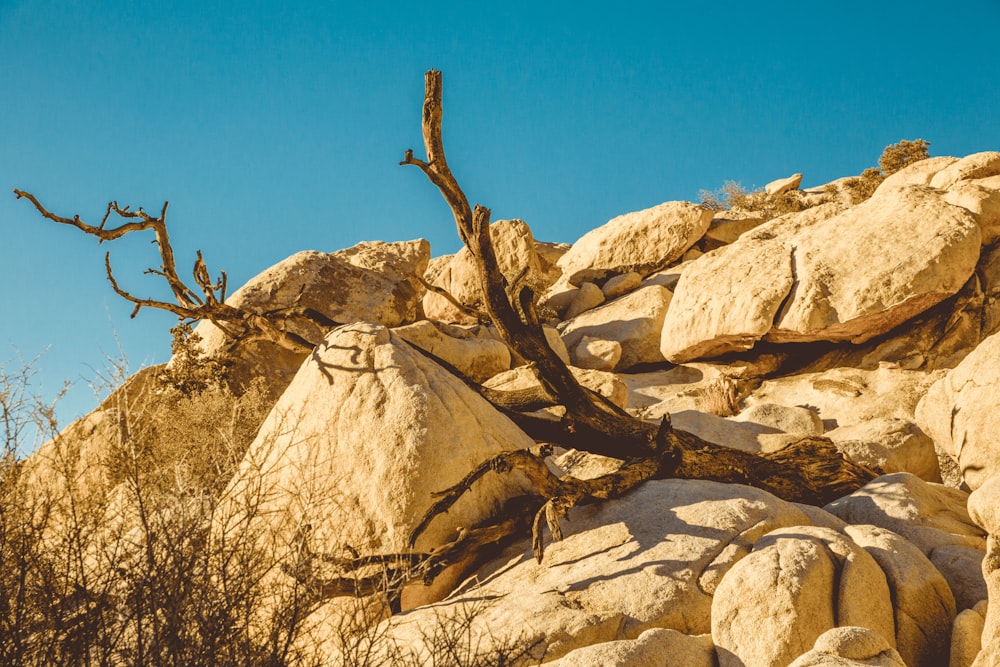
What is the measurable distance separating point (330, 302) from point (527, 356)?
29.6ft

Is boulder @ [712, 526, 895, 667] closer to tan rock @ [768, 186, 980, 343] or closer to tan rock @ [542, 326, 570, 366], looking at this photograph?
tan rock @ [768, 186, 980, 343]

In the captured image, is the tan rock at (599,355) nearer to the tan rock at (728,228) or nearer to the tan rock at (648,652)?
the tan rock at (728,228)

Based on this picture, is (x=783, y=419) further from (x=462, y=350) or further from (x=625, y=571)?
(x=625, y=571)

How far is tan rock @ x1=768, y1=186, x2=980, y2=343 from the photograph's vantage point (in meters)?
13.4

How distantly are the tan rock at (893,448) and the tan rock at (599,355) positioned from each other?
6494 millimetres

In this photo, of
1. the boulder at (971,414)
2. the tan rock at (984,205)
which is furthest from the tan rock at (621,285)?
the boulder at (971,414)

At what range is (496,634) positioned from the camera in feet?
17.0

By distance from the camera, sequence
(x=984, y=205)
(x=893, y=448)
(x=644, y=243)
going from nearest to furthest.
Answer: (x=893, y=448), (x=984, y=205), (x=644, y=243)

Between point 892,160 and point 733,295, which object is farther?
point 892,160

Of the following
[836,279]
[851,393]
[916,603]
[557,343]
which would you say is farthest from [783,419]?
[916,603]

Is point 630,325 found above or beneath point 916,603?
above

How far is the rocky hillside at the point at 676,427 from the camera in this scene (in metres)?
5.09

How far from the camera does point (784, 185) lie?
2945 centimetres

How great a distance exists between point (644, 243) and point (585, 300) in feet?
8.60
